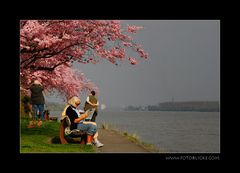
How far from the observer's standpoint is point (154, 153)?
681 inches

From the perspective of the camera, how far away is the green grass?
57.7 ft

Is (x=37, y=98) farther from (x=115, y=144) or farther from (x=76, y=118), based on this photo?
(x=115, y=144)

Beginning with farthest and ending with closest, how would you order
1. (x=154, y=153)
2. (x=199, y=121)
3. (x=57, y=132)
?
(x=199, y=121) < (x=57, y=132) < (x=154, y=153)

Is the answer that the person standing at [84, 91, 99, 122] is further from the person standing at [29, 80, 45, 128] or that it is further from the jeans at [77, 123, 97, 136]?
the person standing at [29, 80, 45, 128]

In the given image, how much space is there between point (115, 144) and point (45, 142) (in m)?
2.12

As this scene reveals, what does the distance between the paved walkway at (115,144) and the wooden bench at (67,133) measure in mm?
628

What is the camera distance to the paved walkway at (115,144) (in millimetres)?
17703

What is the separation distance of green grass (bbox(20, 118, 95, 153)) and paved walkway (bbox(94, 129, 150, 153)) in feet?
1.75

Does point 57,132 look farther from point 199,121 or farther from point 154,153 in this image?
point 199,121

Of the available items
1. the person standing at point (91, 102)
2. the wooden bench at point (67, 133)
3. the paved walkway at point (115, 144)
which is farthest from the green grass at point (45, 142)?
the person standing at point (91, 102)

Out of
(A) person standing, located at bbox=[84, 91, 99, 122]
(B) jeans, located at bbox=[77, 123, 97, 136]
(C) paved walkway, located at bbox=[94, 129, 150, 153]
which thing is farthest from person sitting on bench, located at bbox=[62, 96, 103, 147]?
(C) paved walkway, located at bbox=[94, 129, 150, 153]
